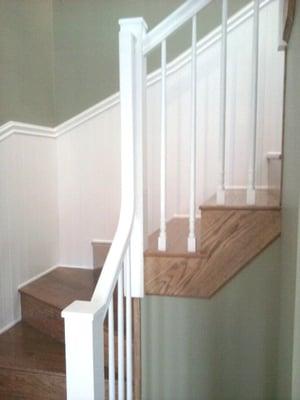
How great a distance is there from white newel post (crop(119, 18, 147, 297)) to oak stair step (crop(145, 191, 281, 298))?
53 mm

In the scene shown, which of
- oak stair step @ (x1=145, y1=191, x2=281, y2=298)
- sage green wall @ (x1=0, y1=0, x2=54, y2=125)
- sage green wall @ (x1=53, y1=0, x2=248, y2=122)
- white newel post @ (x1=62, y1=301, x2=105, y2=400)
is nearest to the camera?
white newel post @ (x1=62, y1=301, x2=105, y2=400)

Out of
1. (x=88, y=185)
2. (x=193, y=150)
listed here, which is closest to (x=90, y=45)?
(x=88, y=185)

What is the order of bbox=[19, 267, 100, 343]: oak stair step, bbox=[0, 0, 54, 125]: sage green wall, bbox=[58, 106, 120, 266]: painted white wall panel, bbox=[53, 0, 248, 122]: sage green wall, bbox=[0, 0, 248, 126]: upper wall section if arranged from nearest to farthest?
bbox=[19, 267, 100, 343]: oak stair step < bbox=[0, 0, 54, 125]: sage green wall < bbox=[0, 0, 248, 126]: upper wall section < bbox=[53, 0, 248, 122]: sage green wall < bbox=[58, 106, 120, 266]: painted white wall panel

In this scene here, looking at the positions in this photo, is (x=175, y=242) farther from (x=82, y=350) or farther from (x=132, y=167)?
(x=82, y=350)

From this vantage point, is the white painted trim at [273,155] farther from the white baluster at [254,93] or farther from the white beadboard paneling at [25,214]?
the white beadboard paneling at [25,214]

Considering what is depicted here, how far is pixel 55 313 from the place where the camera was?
6.57 feet

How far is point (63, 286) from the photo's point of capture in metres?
2.29

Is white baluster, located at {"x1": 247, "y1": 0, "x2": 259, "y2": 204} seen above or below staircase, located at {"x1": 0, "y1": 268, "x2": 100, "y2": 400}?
above

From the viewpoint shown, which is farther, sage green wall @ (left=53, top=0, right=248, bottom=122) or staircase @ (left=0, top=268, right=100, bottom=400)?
sage green wall @ (left=53, top=0, right=248, bottom=122)

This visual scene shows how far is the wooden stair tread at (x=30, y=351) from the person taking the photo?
1.78 meters

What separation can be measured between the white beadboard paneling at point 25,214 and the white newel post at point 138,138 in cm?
101

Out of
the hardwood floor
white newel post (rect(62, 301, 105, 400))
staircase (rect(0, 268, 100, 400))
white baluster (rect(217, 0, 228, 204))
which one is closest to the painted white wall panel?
staircase (rect(0, 268, 100, 400))

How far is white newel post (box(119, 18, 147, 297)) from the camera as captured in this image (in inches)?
56.1

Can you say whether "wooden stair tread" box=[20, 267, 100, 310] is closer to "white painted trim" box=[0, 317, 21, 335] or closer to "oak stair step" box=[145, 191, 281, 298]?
"white painted trim" box=[0, 317, 21, 335]
